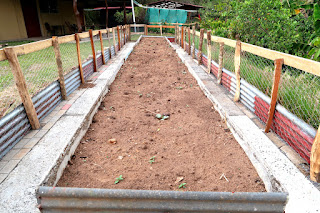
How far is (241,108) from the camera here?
12.8 feet

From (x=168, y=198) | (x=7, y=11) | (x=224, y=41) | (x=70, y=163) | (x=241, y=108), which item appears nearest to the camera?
(x=168, y=198)

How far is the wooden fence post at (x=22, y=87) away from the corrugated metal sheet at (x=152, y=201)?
1654 millimetres

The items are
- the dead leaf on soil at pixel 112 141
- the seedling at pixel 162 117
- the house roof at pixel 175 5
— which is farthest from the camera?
the house roof at pixel 175 5

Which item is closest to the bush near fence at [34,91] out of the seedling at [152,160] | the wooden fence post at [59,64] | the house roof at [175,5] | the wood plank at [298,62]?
the wooden fence post at [59,64]

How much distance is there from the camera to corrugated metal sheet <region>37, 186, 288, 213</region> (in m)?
1.79

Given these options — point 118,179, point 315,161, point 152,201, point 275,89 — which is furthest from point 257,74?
point 152,201

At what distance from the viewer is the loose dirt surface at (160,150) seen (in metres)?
2.40

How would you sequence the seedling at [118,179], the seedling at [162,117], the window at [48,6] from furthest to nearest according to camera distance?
the window at [48,6] → the seedling at [162,117] → the seedling at [118,179]

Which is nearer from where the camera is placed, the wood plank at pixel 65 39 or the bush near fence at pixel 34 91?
the bush near fence at pixel 34 91

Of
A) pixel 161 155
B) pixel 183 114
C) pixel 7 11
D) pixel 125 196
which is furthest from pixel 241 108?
pixel 7 11

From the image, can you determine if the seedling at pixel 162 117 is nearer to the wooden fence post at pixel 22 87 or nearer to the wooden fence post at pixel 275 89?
the wooden fence post at pixel 275 89

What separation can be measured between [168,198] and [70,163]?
144cm

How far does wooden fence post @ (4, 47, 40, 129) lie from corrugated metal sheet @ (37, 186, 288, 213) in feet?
5.43

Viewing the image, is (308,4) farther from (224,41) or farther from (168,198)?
(168,198)
